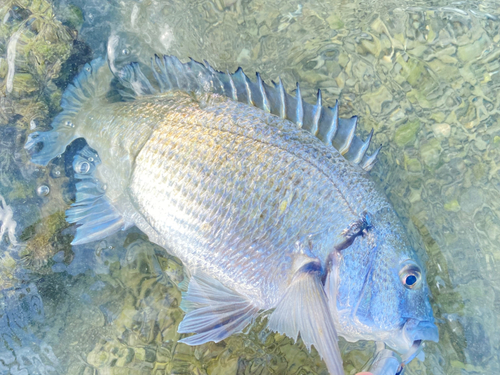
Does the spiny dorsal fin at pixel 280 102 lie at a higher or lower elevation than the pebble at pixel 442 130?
higher

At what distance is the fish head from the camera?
199cm

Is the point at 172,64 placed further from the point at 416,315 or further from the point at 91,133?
the point at 416,315

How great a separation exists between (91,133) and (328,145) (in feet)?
5.06

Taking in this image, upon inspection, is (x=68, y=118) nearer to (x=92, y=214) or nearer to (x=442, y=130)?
(x=92, y=214)

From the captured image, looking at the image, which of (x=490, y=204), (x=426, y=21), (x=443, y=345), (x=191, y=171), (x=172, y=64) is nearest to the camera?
(x=191, y=171)

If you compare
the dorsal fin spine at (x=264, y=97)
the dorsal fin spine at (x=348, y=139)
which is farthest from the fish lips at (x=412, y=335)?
the dorsal fin spine at (x=264, y=97)

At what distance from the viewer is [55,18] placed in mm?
2830

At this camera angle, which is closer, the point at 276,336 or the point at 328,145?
the point at 328,145

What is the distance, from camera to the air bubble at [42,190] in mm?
2752

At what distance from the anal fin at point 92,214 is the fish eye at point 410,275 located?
1.74 meters

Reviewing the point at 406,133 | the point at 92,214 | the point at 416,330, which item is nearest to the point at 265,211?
the point at 416,330

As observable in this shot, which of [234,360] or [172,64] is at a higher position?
[172,64]

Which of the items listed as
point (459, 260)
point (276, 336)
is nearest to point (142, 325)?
point (276, 336)

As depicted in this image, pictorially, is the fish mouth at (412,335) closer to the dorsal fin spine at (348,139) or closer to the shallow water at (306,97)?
the shallow water at (306,97)
